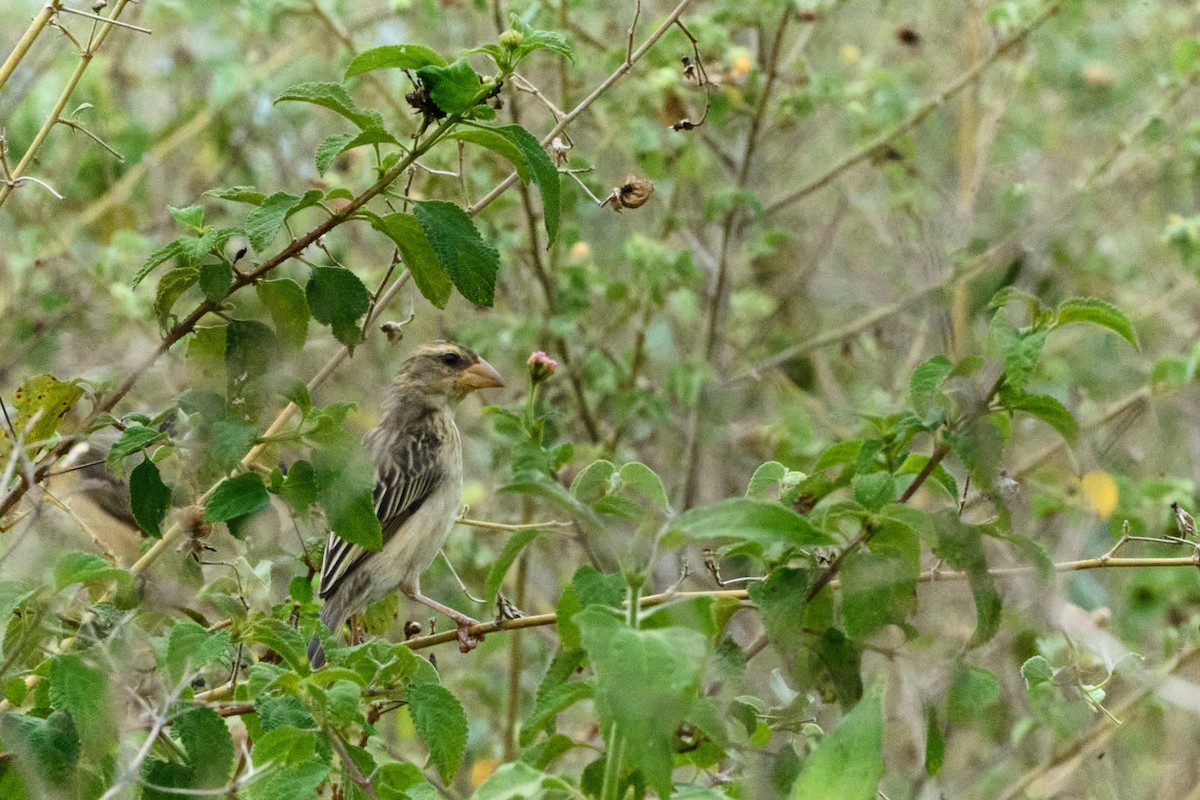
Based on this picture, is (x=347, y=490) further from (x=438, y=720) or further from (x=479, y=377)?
(x=479, y=377)

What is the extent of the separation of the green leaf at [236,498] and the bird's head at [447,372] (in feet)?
7.95

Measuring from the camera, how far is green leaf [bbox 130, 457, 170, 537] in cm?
220

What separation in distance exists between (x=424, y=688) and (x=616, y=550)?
0.53m

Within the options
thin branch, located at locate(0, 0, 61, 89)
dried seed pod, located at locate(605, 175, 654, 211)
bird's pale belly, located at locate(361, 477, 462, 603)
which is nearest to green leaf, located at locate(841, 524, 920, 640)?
dried seed pod, located at locate(605, 175, 654, 211)

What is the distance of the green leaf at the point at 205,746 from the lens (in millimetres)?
1979

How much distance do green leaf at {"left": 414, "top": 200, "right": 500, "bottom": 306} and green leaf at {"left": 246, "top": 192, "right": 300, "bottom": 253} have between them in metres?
0.18

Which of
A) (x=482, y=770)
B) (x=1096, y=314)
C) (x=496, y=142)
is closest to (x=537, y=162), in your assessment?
(x=496, y=142)

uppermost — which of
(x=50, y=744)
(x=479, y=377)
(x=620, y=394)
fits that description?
(x=620, y=394)

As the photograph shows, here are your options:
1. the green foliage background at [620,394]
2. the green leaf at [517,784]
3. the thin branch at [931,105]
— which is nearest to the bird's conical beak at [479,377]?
the green foliage background at [620,394]

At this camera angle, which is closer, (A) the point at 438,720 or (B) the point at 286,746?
(B) the point at 286,746

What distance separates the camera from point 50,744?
75.4 inches

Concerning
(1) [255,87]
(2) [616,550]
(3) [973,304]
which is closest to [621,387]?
(3) [973,304]

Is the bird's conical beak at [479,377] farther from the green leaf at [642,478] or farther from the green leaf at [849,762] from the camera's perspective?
the green leaf at [849,762]

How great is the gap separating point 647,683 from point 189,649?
74cm
